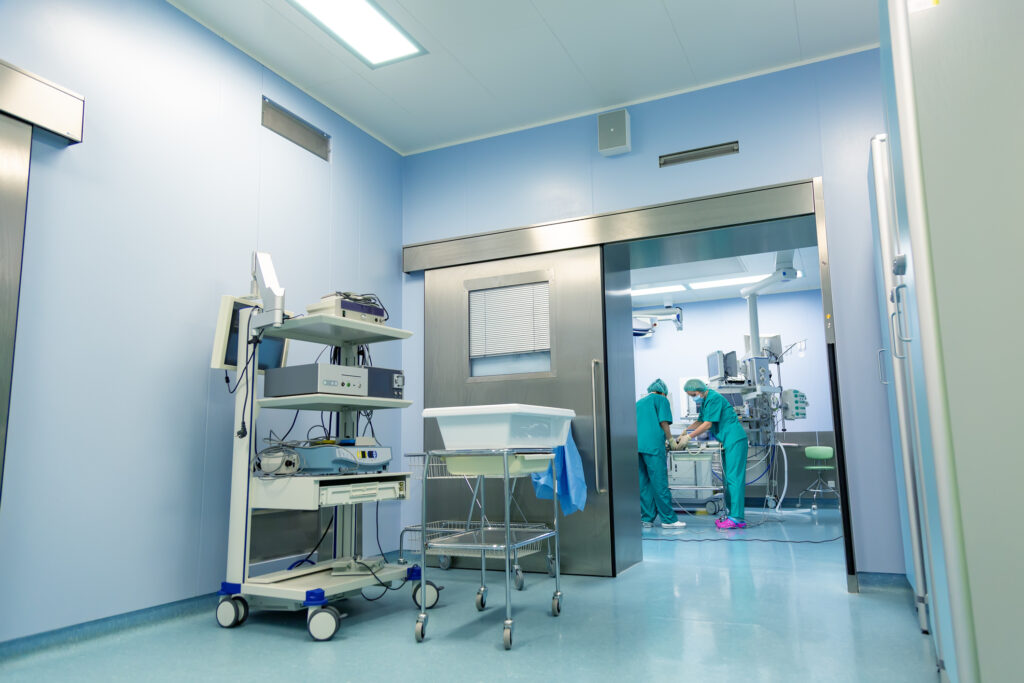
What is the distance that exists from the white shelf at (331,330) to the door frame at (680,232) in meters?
1.45

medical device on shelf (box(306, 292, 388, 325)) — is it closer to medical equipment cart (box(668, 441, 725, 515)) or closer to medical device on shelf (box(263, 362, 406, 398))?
medical device on shelf (box(263, 362, 406, 398))

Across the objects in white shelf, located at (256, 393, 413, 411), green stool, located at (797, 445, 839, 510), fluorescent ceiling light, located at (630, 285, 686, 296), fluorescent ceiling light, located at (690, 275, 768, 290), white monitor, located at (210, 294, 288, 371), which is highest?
fluorescent ceiling light, located at (690, 275, 768, 290)

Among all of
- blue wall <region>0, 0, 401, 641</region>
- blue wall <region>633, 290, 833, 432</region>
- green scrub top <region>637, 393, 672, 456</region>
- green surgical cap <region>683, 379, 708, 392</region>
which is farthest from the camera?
blue wall <region>633, 290, 833, 432</region>

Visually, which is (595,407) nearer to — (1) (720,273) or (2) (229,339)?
(2) (229,339)

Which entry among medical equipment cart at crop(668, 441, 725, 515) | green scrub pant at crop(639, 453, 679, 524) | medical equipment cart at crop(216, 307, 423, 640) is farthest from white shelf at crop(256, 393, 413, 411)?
medical equipment cart at crop(668, 441, 725, 515)

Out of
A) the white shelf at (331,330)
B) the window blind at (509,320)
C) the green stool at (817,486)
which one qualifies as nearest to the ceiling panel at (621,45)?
the window blind at (509,320)

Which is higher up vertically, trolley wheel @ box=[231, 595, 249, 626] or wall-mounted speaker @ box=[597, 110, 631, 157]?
wall-mounted speaker @ box=[597, 110, 631, 157]

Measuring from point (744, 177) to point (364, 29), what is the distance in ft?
8.00

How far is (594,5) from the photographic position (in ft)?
12.0

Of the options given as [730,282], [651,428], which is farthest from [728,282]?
[651,428]

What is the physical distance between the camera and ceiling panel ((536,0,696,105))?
371cm

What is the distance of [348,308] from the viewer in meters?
3.38

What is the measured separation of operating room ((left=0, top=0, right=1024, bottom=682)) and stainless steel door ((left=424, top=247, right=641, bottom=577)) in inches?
0.9

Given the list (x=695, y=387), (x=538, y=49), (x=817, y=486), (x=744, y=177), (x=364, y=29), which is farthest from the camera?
(x=817, y=486)
